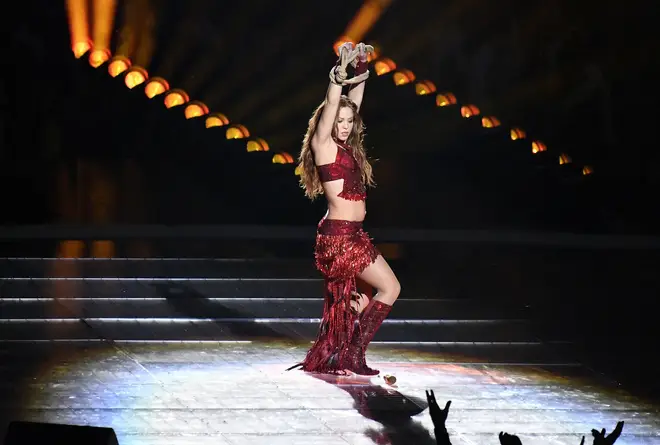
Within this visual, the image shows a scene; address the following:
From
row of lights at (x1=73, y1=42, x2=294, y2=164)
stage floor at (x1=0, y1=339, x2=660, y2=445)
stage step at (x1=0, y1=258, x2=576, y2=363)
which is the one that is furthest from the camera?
row of lights at (x1=73, y1=42, x2=294, y2=164)

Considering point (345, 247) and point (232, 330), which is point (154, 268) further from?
point (345, 247)

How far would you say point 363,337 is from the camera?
5309 millimetres

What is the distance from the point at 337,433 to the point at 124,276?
4.43 metres

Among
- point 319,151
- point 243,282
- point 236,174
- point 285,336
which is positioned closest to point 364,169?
point 319,151

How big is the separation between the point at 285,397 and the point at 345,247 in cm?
79

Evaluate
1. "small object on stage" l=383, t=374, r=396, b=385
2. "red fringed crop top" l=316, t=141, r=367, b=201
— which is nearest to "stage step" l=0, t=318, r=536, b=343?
"small object on stage" l=383, t=374, r=396, b=385

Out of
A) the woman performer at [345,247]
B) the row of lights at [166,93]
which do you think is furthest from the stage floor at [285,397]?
the row of lights at [166,93]

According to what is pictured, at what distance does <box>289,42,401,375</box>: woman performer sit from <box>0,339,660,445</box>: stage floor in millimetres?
187

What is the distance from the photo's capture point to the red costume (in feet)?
17.1

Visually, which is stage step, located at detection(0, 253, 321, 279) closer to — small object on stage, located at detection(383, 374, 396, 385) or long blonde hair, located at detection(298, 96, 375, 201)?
long blonde hair, located at detection(298, 96, 375, 201)

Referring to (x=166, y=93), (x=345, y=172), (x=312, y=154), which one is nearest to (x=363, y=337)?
(x=345, y=172)

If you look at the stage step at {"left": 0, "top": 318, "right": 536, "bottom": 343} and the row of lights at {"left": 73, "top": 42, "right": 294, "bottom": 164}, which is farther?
the row of lights at {"left": 73, "top": 42, "right": 294, "bottom": 164}

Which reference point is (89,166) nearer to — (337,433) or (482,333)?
(482,333)

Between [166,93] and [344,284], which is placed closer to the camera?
[344,284]
